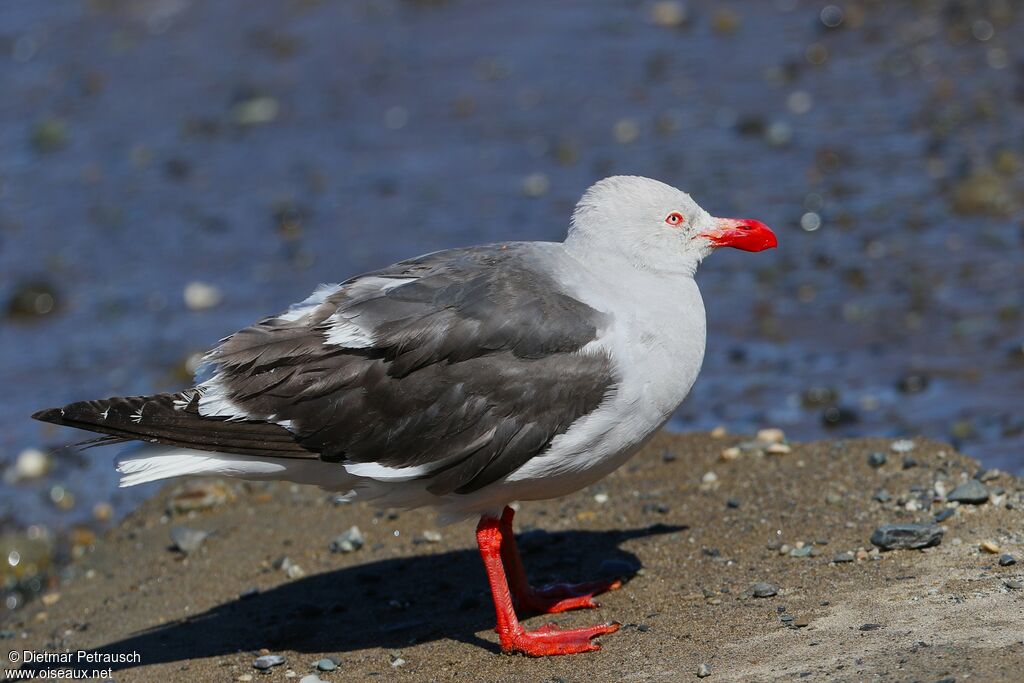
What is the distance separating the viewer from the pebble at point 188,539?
7.29 m

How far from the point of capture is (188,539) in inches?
288

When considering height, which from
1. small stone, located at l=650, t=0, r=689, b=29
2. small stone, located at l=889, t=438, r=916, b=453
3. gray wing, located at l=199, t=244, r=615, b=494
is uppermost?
small stone, located at l=650, t=0, r=689, b=29

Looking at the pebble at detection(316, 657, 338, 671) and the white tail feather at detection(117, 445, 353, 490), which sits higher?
the white tail feather at detection(117, 445, 353, 490)

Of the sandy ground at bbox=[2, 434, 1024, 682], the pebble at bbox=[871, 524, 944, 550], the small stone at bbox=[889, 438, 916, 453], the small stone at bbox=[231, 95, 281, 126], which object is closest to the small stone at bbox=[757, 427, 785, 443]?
the sandy ground at bbox=[2, 434, 1024, 682]

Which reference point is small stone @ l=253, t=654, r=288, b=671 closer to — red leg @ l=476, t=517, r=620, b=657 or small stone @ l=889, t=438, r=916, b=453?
red leg @ l=476, t=517, r=620, b=657

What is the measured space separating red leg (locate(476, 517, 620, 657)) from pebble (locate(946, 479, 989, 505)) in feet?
5.69

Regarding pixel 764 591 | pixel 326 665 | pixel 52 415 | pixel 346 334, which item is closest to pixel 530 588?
pixel 326 665

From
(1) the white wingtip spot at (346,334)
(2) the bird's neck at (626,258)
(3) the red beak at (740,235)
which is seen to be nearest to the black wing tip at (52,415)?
(1) the white wingtip spot at (346,334)

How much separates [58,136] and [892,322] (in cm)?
902

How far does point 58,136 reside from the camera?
13.9 meters

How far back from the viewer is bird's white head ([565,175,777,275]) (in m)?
6.05

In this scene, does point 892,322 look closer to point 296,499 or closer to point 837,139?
point 837,139

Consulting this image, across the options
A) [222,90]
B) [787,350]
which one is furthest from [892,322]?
[222,90]

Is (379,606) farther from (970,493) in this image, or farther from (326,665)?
(970,493)
